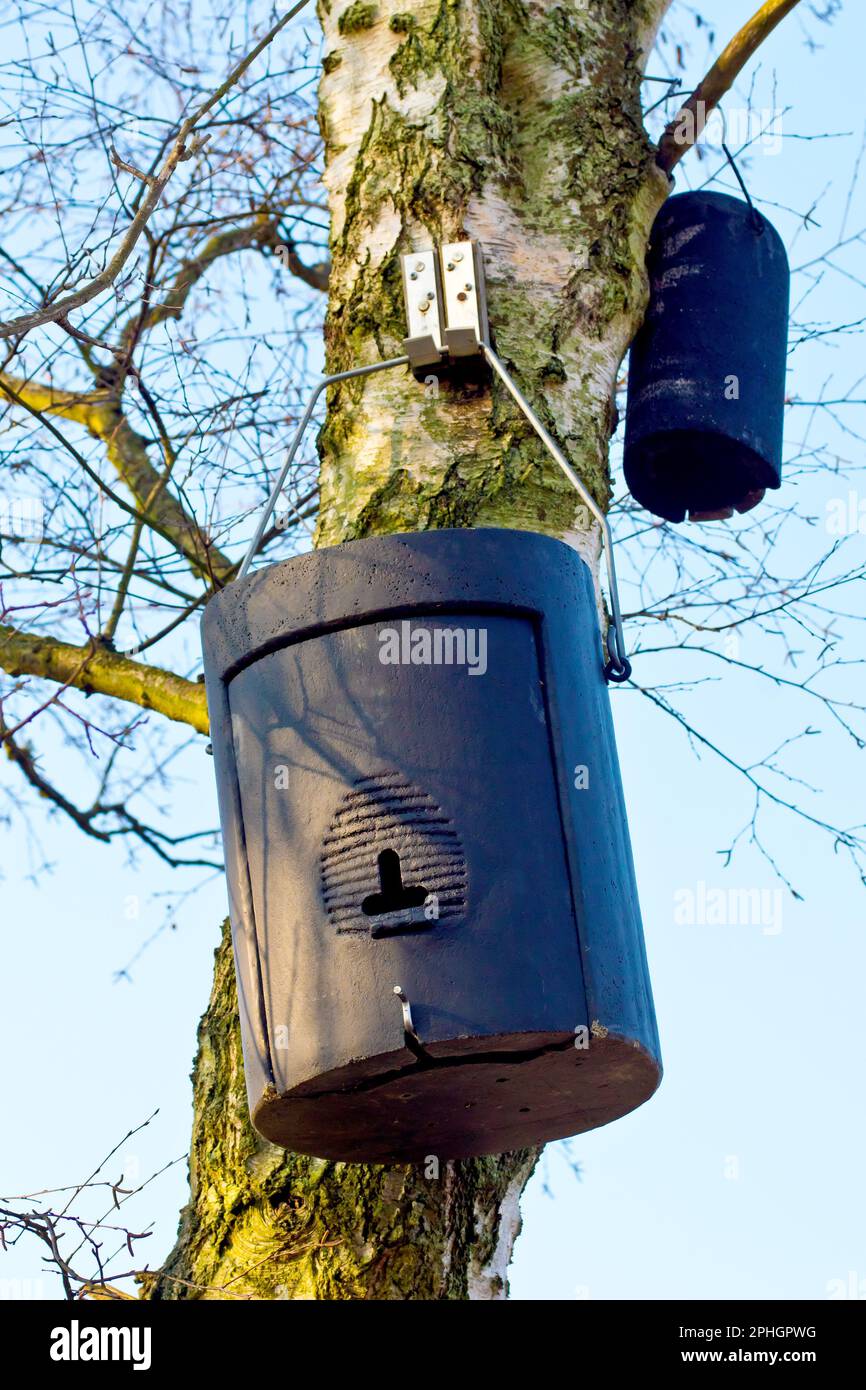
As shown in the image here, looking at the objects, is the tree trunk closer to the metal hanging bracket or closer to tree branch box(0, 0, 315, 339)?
the metal hanging bracket

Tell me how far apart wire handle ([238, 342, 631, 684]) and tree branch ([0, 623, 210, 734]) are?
0.89 m

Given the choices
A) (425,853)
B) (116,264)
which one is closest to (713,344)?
(116,264)

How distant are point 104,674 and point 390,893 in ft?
5.30

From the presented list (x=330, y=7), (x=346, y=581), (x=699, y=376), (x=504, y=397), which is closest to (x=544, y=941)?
(x=346, y=581)

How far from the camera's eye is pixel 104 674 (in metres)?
3.35

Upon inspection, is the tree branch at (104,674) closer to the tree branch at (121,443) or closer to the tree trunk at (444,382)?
the tree branch at (121,443)

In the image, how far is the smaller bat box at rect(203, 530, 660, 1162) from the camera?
1.82 metres

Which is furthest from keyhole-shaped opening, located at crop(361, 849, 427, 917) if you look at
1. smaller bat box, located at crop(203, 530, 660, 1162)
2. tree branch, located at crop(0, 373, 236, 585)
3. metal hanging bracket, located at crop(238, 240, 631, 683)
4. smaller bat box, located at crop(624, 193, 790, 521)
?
tree branch, located at crop(0, 373, 236, 585)

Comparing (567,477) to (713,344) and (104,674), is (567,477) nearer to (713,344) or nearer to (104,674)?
(713,344)

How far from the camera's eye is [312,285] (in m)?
4.81

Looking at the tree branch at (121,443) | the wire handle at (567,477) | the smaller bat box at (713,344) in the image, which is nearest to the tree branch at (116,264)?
the wire handle at (567,477)

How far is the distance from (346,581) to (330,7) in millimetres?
1412

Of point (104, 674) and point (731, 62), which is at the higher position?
point (731, 62)
